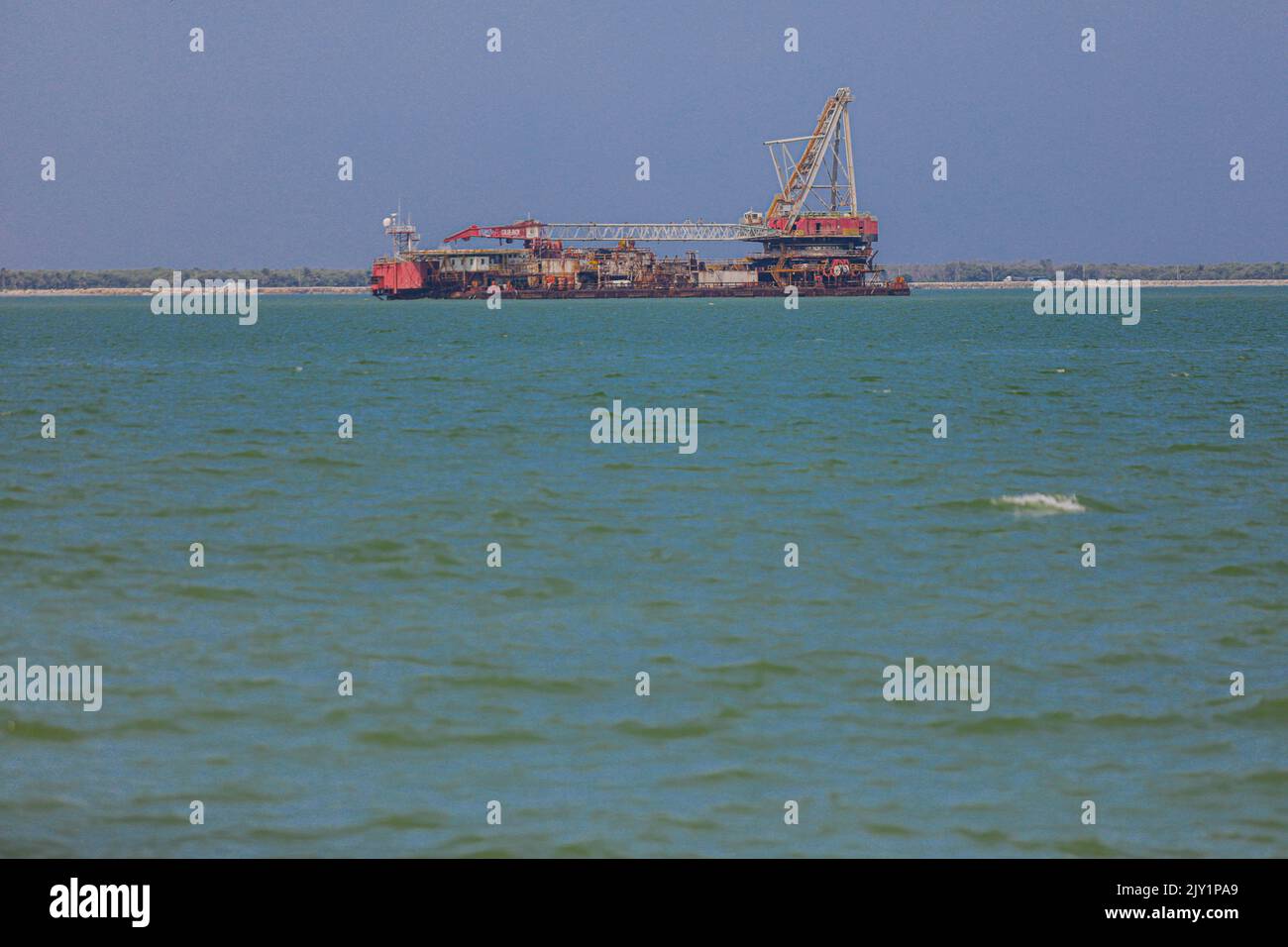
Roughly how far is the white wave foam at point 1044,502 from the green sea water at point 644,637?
4.1 inches

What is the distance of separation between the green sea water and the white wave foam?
103 mm

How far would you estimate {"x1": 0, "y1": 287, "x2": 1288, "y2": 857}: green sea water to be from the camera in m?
11.4

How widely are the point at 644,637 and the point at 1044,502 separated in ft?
35.3

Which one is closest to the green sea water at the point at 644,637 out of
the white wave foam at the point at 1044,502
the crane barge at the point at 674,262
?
the white wave foam at the point at 1044,502

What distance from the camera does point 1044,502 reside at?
81.4 ft

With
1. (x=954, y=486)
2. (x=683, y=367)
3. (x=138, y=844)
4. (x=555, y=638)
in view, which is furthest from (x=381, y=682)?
(x=683, y=367)

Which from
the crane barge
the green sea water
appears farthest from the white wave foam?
the crane barge

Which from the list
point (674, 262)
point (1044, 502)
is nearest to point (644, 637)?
point (1044, 502)

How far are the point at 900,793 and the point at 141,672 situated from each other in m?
7.46

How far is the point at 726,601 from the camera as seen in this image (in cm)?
1797

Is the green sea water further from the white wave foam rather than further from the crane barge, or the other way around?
the crane barge

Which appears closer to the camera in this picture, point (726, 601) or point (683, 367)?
point (726, 601)

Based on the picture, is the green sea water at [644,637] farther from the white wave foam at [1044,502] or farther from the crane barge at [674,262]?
the crane barge at [674,262]
